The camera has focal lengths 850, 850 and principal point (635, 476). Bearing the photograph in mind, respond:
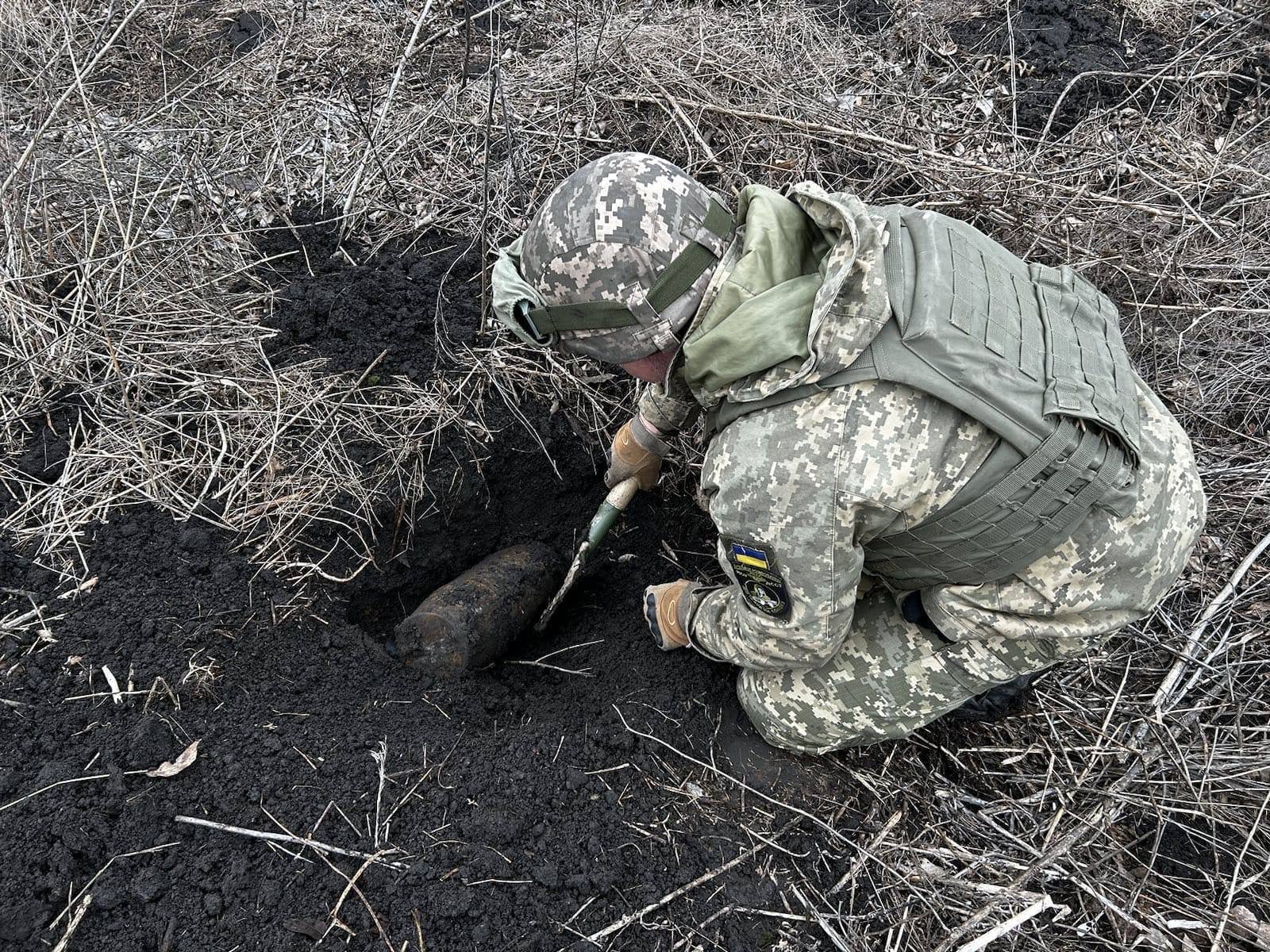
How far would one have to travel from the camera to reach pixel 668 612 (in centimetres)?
271

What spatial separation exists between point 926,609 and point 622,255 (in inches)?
51.9

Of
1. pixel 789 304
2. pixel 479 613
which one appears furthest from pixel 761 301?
pixel 479 613

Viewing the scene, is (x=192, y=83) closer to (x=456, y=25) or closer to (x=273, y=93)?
(x=273, y=93)

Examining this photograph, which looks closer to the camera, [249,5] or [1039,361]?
[1039,361]

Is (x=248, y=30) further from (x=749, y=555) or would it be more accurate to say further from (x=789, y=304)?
(x=749, y=555)

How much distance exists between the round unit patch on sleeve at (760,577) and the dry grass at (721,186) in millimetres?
765

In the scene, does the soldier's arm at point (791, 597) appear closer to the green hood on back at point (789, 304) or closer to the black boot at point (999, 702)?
the green hood on back at point (789, 304)

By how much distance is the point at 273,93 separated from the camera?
4113mm

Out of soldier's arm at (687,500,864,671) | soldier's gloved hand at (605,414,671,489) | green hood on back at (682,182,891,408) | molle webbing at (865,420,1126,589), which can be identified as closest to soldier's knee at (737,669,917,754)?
soldier's arm at (687,500,864,671)

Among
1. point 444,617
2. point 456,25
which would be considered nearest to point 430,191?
point 456,25

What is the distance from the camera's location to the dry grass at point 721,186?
94.1 inches

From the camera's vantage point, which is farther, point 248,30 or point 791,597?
point 248,30

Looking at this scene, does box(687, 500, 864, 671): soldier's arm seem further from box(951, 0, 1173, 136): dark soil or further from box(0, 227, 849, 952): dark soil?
box(951, 0, 1173, 136): dark soil

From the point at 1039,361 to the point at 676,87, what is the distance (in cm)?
263
